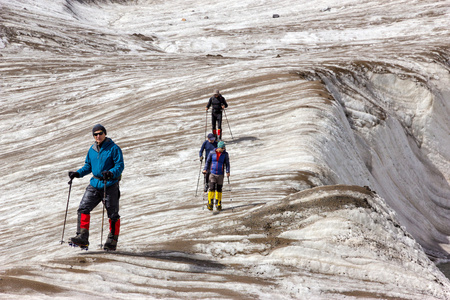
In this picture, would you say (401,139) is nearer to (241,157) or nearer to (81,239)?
(241,157)

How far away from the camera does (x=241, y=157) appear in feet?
56.6

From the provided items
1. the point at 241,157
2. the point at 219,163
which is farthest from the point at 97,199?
the point at 241,157

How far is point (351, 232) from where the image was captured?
9.24 m

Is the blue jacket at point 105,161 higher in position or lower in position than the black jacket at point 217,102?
lower

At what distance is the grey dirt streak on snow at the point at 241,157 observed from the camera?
27.5ft

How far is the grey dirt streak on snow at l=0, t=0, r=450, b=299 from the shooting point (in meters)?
8.38

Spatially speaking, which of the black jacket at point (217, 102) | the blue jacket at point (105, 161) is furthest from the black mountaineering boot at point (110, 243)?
the black jacket at point (217, 102)

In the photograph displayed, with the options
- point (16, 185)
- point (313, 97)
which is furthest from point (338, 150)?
point (16, 185)

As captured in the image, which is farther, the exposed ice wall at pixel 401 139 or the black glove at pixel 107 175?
the exposed ice wall at pixel 401 139

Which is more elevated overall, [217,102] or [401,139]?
[217,102]

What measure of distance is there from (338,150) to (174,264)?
1144cm

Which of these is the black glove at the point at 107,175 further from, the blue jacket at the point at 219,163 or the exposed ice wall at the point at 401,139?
the exposed ice wall at the point at 401,139

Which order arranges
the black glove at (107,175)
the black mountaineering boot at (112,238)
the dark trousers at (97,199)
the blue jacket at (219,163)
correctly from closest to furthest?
the black glove at (107,175)
the dark trousers at (97,199)
the black mountaineering boot at (112,238)
the blue jacket at (219,163)

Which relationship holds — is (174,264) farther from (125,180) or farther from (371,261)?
(125,180)
